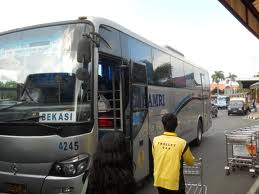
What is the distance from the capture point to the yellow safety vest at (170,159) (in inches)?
184

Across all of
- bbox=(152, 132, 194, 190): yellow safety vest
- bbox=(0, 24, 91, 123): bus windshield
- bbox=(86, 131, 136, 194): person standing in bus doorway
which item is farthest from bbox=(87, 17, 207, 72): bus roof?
bbox=(86, 131, 136, 194): person standing in bus doorway

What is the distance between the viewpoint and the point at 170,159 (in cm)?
470

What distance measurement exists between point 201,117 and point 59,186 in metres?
10.3

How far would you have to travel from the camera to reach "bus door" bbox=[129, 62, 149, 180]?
7184 mm

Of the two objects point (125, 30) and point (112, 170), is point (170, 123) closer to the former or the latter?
point (112, 170)

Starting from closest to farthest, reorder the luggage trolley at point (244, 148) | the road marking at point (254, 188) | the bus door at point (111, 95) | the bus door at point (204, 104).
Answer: the bus door at point (111, 95), the road marking at point (254, 188), the luggage trolley at point (244, 148), the bus door at point (204, 104)

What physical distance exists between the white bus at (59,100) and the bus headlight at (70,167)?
0.05 ft

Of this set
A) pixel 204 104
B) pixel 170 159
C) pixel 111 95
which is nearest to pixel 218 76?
pixel 204 104

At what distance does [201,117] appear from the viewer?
15.0 m

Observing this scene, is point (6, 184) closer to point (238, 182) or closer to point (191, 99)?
point (238, 182)

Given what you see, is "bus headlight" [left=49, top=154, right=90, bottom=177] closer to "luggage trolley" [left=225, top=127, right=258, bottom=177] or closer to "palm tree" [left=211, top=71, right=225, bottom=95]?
"luggage trolley" [left=225, top=127, right=258, bottom=177]

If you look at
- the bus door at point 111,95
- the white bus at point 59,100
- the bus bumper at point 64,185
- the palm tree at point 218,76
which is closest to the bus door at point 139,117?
the white bus at point 59,100

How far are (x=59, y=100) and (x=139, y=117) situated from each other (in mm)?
2259

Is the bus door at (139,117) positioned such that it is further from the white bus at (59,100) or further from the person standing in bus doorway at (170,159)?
the person standing in bus doorway at (170,159)
